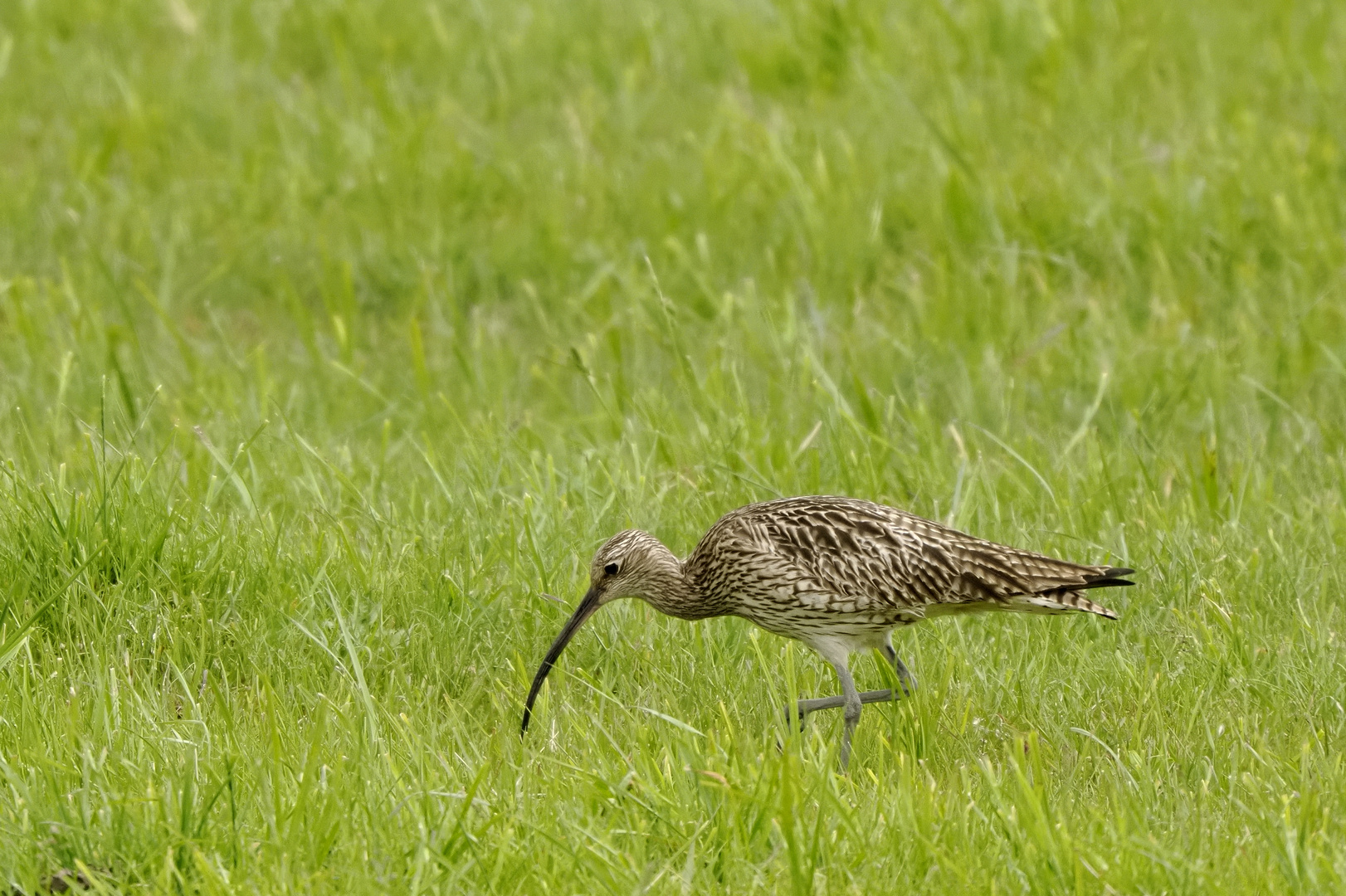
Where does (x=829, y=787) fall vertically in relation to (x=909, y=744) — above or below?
above

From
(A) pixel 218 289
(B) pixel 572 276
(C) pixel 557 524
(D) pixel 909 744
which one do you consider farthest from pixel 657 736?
(A) pixel 218 289

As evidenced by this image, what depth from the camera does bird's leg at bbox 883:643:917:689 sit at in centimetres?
541

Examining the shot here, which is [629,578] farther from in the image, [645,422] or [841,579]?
[645,422]

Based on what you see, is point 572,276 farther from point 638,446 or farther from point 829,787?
point 829,787

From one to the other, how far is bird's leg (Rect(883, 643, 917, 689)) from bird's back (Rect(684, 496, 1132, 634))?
125 mm

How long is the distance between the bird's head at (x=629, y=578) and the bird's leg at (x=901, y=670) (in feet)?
2.28

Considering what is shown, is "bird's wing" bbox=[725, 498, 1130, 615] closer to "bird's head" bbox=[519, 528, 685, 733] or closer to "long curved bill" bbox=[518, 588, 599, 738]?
"bird's head" bbox=[519, 528, 685, 733]

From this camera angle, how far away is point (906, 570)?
5.45 m

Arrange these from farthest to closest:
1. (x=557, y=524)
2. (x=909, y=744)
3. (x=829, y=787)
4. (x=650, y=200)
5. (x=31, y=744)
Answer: (x=650, y=200) → (x=557, y=524) → (x=909, y=744) → (x=31, y=744) → (x=829, y=787)

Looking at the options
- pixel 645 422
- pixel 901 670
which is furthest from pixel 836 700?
pixel 645 422

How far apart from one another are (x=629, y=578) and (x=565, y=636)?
1.04 ft

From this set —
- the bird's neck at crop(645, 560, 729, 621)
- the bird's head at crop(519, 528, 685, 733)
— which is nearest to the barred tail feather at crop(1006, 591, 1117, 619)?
the bird's neck at crop(645, 560, 729, 621)

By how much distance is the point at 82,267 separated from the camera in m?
9.01

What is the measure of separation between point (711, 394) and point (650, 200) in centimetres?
257
